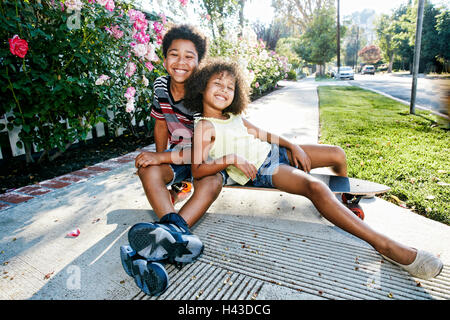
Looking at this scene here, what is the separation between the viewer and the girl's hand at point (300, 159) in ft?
7.43

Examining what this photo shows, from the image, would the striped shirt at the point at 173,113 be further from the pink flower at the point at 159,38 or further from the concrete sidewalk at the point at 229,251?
the pink flower at the point at 159,38

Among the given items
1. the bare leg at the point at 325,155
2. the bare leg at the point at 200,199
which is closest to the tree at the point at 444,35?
the bare leg at the point at 325,155

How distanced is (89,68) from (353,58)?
256 feet

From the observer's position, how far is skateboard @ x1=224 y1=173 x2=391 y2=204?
2170 millimetres

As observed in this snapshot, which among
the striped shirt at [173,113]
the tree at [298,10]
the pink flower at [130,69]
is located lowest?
the striped shirt at [173,113]

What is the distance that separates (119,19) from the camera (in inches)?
140

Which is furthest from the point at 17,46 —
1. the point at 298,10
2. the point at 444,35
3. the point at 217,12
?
the point at 298,10

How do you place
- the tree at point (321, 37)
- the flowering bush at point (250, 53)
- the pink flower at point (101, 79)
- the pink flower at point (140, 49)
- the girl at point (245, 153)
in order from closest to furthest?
the girl at point (245, 153) < the pink flower at point (101, 79) < the pink flower at point (140, 49) < the flowering bush at point (250, 53) < the tree at point (321, 37)

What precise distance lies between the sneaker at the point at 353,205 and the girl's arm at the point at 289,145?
1.36ft

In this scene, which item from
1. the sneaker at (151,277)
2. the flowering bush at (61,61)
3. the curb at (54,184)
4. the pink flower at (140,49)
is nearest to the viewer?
the sneaker at (151,277)

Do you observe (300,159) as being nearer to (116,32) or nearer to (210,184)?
(210,184)

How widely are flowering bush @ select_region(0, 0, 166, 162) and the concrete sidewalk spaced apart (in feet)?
3.27
